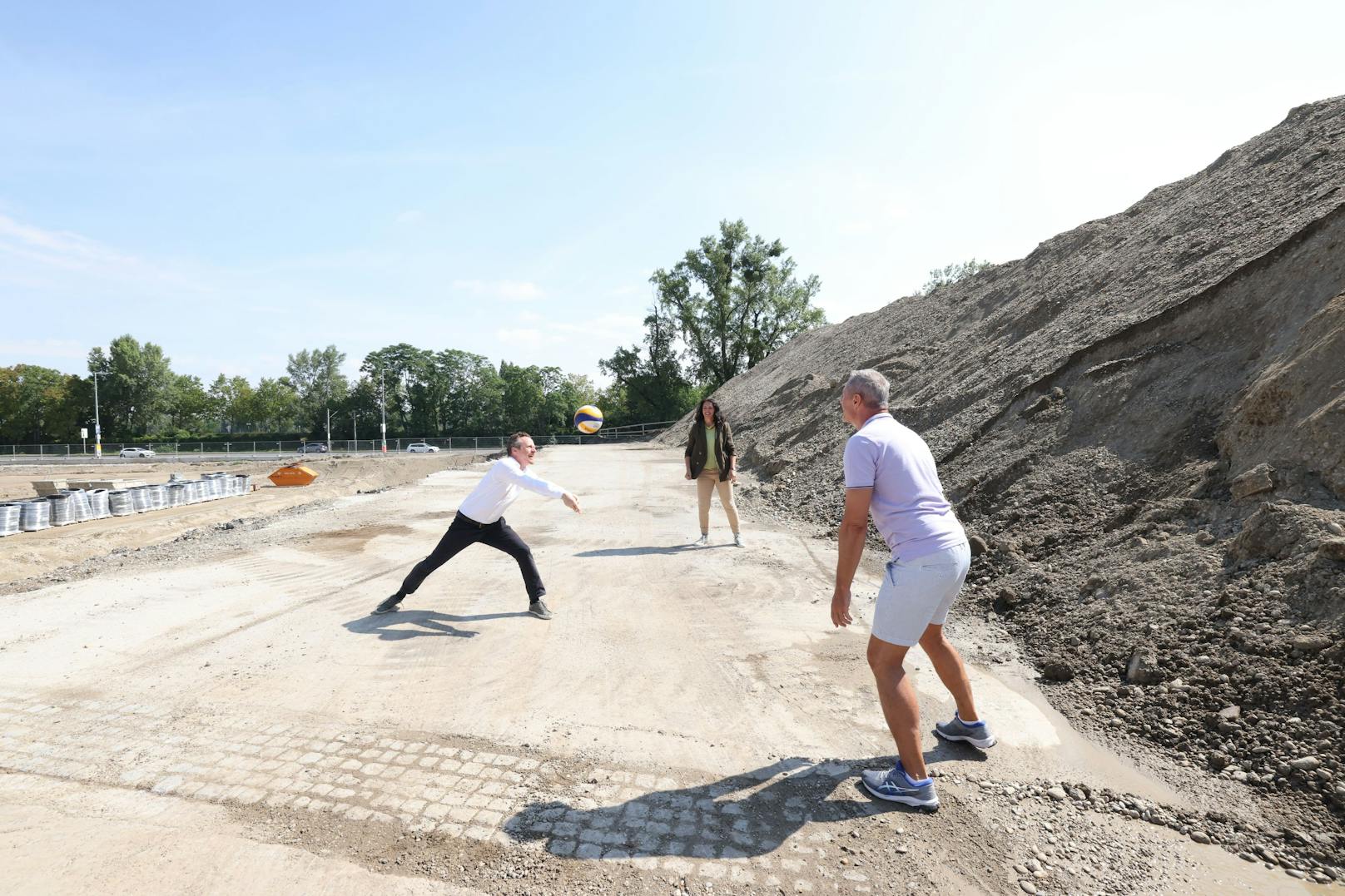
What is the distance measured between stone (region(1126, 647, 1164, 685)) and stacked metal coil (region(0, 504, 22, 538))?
67.5 ft

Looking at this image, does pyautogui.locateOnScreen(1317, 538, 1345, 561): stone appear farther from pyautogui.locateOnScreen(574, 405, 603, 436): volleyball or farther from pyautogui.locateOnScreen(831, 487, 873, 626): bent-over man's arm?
pyautogui.locateOnScreen(574, 405, 603, 436): volleyball

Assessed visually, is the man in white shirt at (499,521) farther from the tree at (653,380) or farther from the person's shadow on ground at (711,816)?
the tree at (653,380)

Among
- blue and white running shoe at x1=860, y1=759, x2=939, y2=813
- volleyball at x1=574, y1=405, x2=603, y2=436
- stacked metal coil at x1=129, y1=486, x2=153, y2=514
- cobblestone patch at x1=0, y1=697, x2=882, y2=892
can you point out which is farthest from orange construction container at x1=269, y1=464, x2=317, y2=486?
blue and white running shoe at x1=860, y1=759, x2=939, y2=813

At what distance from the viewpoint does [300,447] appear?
2311 inches

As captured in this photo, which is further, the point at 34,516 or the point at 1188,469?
the point at 34,516

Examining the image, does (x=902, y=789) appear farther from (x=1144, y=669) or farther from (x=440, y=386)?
(x=440, y=386)

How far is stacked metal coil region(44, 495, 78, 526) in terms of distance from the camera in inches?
642

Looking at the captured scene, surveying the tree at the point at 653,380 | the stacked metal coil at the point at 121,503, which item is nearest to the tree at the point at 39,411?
the tree at the point at 653,380

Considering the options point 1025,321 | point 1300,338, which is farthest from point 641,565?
point 1025,321

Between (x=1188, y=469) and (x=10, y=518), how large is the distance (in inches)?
857

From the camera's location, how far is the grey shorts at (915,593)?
2994 mm

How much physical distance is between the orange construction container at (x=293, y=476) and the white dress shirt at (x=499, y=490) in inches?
942

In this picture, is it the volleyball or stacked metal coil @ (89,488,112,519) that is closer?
stacked metal coil @ (89,488,112,519)

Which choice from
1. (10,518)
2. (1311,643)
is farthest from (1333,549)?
(10,518)
